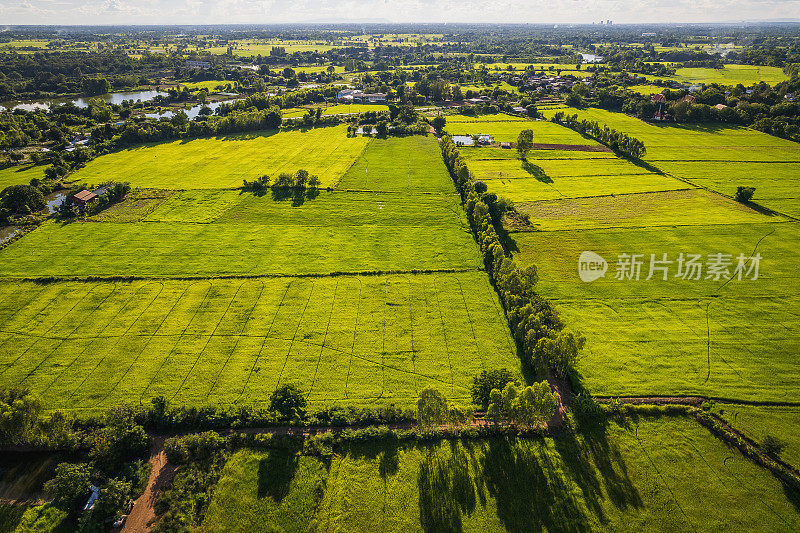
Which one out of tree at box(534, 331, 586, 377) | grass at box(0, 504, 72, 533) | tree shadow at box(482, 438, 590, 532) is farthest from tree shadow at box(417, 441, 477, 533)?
grass at box(0, 504, 72, 533)

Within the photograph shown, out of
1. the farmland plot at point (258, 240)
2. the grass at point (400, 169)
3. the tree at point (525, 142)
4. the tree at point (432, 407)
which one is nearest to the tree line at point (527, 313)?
the farmland plot at point (258, 240)

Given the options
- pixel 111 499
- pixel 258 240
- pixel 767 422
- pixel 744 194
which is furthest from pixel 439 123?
pixel 111 499

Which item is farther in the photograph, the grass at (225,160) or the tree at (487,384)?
the grass at (225,160)

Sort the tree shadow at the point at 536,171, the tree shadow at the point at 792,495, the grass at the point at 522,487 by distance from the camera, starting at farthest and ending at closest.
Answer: the tree shadow at the point at 536,171 < the tree shadow at the point at 792,495 < the grass at the point at 522,487

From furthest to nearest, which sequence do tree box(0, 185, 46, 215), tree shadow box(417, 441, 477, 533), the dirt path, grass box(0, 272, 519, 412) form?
tree box(0, 185, 46, 215)
grass box(0, 272, 519, 412)
tree shadow box(417, 441, 477, 533)
the dirt path

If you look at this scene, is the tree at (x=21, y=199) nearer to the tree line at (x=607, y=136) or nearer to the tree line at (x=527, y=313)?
the tree line at (x=527, y=313)

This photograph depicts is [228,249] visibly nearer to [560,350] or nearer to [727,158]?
[560,350]

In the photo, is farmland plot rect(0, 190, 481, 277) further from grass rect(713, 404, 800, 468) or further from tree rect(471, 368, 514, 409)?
grass rect(713, 404, 800, 468)

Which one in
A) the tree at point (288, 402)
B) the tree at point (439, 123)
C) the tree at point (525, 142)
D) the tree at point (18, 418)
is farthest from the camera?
the tree at point (439, 123)
